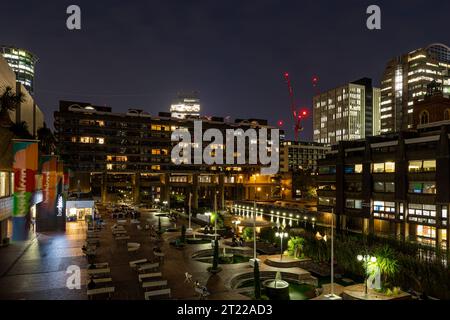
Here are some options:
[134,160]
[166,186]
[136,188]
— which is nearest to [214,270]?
[136,188]

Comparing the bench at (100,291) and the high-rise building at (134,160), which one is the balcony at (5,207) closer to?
the bench at (100,291)

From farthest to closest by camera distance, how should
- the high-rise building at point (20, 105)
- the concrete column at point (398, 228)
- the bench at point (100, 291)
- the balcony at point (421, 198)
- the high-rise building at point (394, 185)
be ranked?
the concrete column at point (398, 228), the balcony at point (421, 198), the high-rise building at point (394, 185), the high-rise building at point (20, 105), the bench at point (100, 291)

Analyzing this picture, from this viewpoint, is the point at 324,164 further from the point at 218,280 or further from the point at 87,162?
the point at 87,162

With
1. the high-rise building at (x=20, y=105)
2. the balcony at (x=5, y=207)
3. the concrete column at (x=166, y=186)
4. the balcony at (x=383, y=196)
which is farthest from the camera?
the concrete column at (x=166, y=186)

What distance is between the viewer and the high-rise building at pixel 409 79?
543 ft

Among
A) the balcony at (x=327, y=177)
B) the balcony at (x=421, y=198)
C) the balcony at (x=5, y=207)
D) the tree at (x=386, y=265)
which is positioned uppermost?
the balcony at (x=327, y=177)

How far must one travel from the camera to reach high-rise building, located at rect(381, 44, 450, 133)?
16550 cm

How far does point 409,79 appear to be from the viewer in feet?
559

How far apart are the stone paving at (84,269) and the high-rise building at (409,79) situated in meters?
158

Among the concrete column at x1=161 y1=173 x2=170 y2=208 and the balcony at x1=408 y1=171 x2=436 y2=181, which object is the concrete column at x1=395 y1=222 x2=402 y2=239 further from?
the concrete column at x1=161 y1=173 x2=170 y2=208

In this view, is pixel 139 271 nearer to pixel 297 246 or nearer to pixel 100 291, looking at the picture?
pixel 100 291

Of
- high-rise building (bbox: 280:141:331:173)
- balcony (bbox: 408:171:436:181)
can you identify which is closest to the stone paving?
balcony (bbox: 408:171:436:181)

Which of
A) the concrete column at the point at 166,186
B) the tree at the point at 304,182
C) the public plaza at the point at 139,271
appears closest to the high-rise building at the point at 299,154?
the tree at the point at 304,182

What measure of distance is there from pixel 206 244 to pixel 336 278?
1511cm
